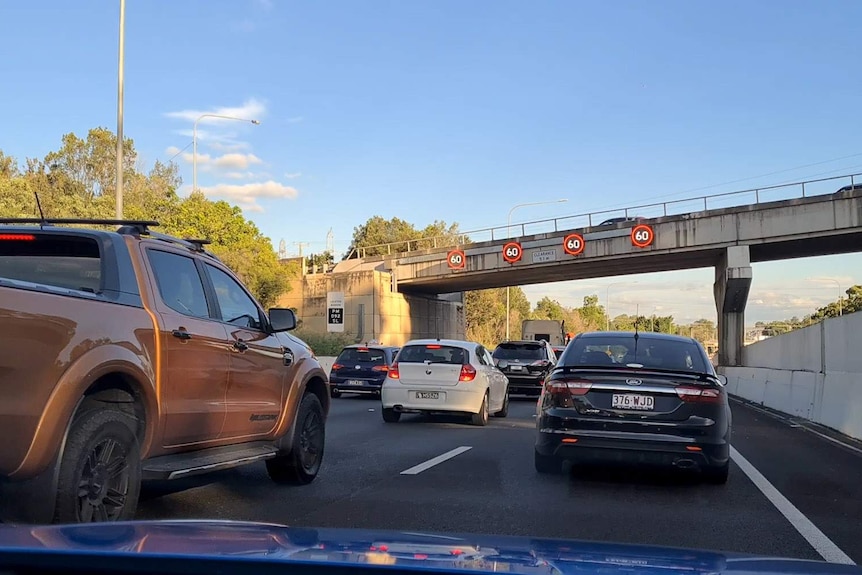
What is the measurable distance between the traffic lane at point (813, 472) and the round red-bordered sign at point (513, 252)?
2748 centimetres

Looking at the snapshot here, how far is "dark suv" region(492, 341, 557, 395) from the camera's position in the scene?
2114 cm

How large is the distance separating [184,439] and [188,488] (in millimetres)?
1918

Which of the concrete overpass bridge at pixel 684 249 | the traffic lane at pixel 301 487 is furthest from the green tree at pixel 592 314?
the traffic lane at pixel 301 487

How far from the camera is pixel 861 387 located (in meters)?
13.0

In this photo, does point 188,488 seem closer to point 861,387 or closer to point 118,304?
point 118,304


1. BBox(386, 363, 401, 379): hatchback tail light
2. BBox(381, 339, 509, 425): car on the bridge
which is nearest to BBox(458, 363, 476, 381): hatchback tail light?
BBox(381, 339, 509, 425): car on the bridge

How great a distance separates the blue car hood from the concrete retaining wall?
11.2 meters

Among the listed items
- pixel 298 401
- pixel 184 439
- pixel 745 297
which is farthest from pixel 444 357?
pixel 745 297

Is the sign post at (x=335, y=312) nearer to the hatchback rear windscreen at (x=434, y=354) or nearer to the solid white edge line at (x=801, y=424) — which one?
the solid white edge line at (x=801, y=424)

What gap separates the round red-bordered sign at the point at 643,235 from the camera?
38.7 m

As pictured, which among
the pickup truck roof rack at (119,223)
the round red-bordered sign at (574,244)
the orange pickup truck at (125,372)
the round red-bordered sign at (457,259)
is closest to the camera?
the orange pickup truck at (125,372)

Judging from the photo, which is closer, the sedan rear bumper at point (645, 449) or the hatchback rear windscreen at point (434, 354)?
the sedan rear bumper at point (645, 449)

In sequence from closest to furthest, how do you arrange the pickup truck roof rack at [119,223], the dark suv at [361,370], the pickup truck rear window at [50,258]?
1. the pickup truck rear window at [50,258]
2. the pickup truck roof rack at [119,223]
3. the dark suv at [361,370]

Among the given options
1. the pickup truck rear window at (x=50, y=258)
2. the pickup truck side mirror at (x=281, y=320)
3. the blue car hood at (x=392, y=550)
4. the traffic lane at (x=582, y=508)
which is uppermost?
the pickup truck rear window at (x=50, y=258)
